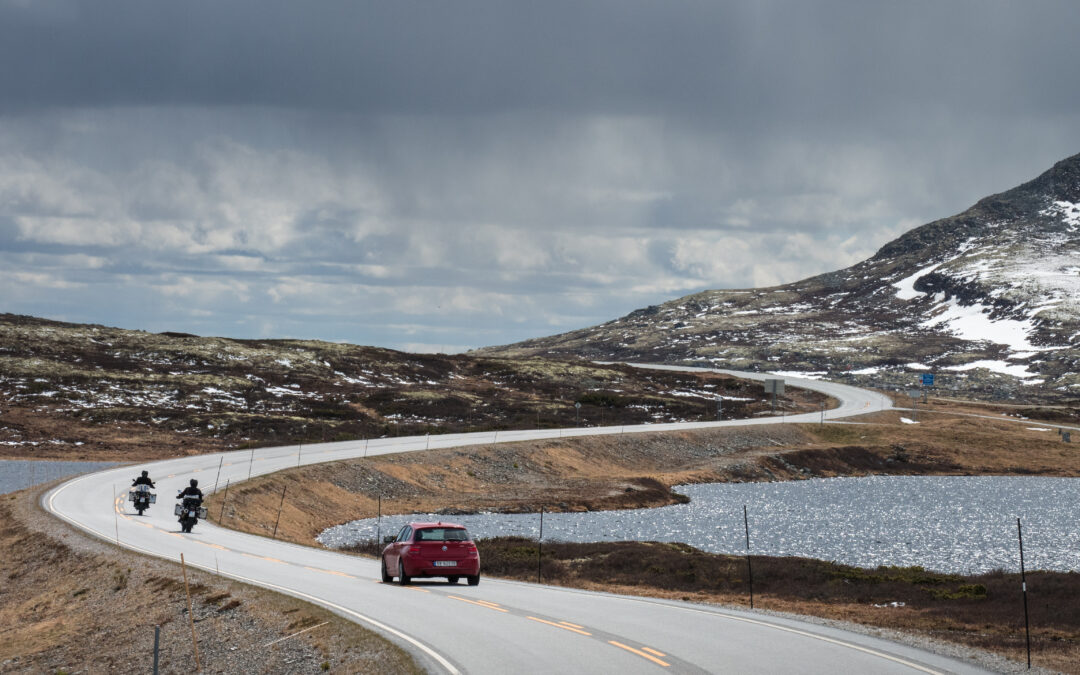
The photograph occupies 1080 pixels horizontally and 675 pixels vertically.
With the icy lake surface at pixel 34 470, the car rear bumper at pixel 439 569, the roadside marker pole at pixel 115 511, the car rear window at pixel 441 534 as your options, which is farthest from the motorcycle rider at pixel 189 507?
the icy lake surface at pixel 34 470

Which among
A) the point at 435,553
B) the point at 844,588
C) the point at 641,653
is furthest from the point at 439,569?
the point at 844,588

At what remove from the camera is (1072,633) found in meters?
26.5

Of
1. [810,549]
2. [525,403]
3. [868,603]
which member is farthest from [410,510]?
[525,403]

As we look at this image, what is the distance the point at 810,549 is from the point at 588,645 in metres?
40.2

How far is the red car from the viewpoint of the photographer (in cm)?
2936

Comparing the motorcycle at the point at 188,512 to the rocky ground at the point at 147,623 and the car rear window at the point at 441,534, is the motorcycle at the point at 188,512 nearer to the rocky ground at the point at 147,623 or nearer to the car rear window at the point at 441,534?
the rocky ground at the point at 147,623

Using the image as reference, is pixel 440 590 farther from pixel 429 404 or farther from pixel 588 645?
pixel 429 404

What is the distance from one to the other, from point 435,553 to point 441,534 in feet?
1.88

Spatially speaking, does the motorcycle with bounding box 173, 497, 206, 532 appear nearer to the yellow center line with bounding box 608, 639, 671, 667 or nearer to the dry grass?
the dry grass

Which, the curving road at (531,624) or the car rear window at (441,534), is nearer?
the curving road at (531,624)

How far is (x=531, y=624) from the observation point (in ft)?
72.2

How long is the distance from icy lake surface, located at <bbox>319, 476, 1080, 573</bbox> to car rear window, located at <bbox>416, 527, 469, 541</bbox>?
2543cm

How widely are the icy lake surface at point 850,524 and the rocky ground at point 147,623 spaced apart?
62.5 feet

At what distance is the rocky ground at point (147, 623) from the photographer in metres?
20.9
